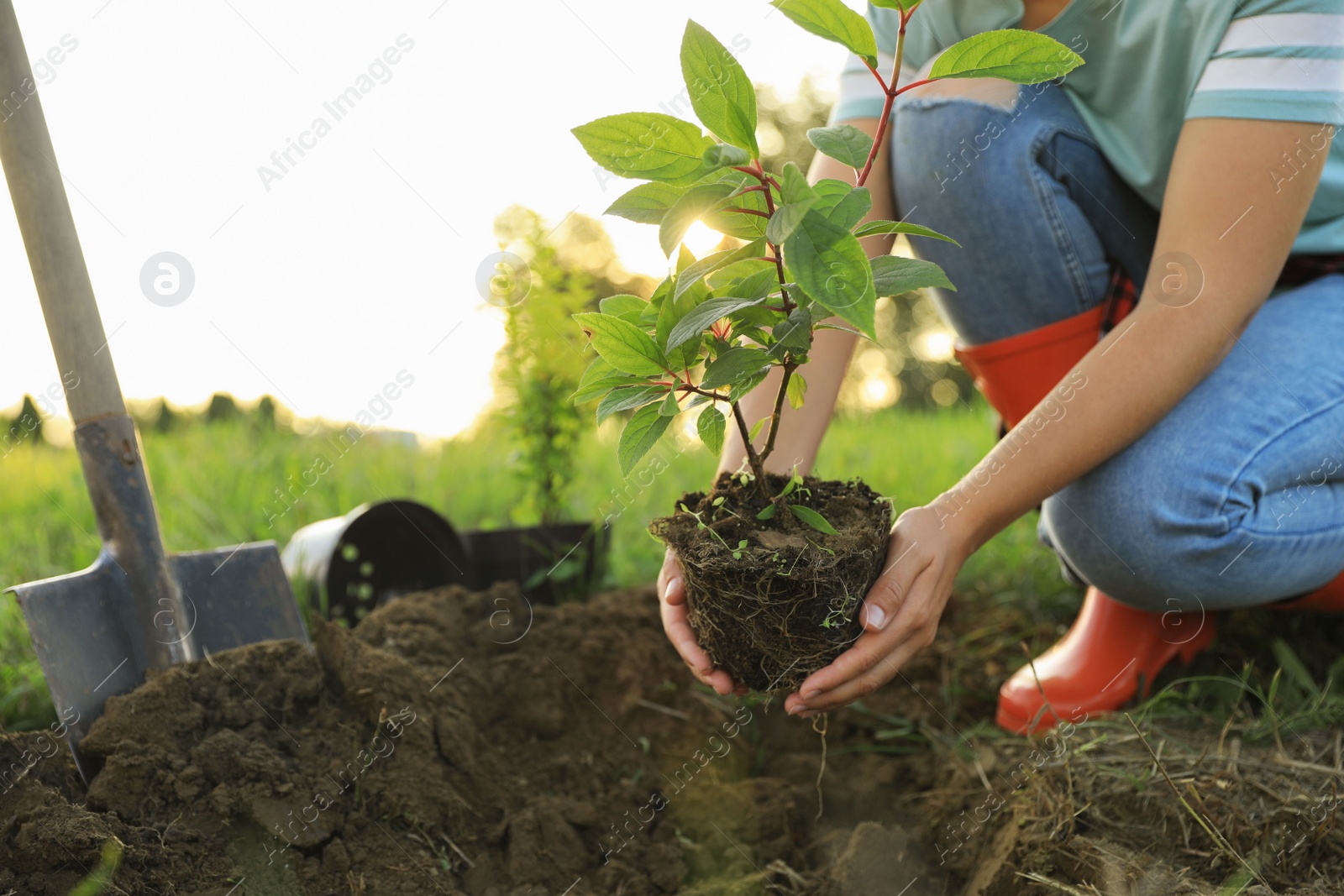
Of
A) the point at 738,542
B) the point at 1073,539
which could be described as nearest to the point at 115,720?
the point at 738,542

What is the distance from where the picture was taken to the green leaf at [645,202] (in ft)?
3.43

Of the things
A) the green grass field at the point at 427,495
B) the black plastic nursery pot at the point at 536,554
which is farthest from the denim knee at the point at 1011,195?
the black plastic nursery pot at the point at 536,554

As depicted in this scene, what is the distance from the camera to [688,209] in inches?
38.7

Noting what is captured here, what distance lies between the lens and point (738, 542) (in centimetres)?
117

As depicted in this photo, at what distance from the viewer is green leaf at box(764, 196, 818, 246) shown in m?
0.93

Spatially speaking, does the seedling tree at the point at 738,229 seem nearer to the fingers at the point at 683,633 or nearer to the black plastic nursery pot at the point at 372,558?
the fingers at the point at 683,633

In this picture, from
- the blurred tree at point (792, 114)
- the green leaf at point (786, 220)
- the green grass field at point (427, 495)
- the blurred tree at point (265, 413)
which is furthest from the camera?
the blurred tree at point (792, 114)

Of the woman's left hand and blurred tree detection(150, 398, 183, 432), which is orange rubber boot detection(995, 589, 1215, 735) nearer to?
the woman's left hand

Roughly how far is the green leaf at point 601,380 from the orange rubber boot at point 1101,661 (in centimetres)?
108

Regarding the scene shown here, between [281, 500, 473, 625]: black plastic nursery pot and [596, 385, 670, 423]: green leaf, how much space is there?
1.09 m

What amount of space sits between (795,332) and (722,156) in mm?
234

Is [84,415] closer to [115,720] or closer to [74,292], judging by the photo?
[74,292]

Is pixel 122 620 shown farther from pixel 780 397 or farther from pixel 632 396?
pixel 780 397

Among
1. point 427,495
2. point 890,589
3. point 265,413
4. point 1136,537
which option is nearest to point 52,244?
point 890,589
